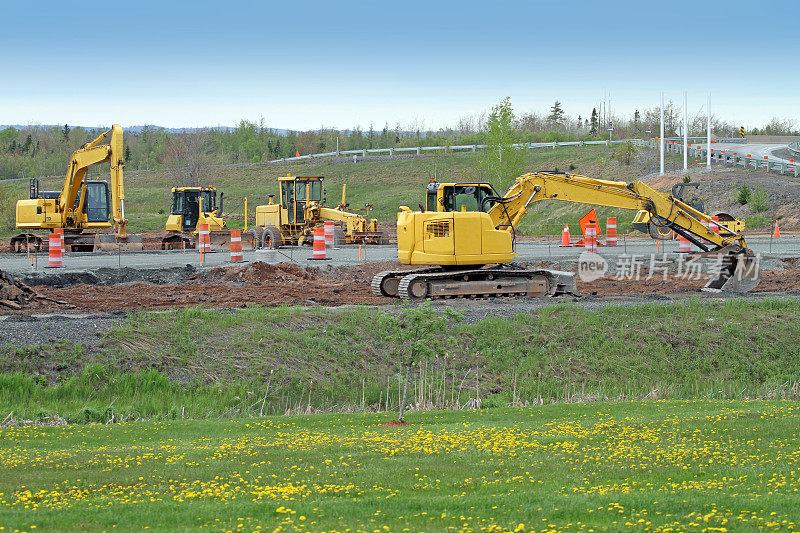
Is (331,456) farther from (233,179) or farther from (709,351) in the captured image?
(233,179)

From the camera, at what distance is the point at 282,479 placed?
26.4ft

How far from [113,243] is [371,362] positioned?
81.2ft

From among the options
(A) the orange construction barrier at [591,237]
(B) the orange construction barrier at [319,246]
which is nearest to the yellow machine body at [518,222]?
(A) the orange construction barrier at [591,237]

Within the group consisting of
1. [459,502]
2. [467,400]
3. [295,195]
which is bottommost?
[467,400]

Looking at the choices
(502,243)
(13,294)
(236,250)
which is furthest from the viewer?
(236,250)

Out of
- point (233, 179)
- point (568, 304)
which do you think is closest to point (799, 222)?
point (568, 304)

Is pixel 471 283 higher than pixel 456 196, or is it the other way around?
pixel 456 196

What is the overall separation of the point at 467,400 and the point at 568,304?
5582 millimetres

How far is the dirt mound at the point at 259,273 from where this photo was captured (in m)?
26.0

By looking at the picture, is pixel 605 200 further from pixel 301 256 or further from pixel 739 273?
pixel 301 256

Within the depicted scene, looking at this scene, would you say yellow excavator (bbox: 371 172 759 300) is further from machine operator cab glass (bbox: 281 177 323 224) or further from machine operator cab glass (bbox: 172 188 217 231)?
machine operator cab glass (bbox: 172 188 217 231)

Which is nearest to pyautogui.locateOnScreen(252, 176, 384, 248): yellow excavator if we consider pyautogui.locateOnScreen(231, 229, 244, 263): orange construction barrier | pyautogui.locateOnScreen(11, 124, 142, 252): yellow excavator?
pyautogui.locateOnScreen(11, 124, 142, 252): yellow excavator

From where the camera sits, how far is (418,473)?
27.3ft

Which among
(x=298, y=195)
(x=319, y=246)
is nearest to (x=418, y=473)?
(x=319, y=246)
